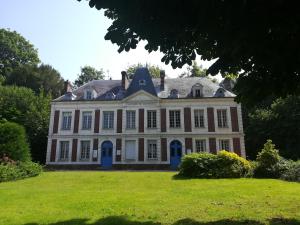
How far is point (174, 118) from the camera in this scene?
29.3 metres

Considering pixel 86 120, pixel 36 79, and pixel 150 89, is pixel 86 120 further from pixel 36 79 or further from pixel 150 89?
pixel 36 79

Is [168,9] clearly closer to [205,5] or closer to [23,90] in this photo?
[205,5]

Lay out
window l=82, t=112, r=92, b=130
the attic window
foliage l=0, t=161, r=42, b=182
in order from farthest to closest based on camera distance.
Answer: the attic window
window l=82, t=112, r=92, b=130
foliage l=0, t=161, r=42, b=182

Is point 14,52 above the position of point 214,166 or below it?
above

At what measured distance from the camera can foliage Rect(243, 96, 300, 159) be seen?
99.2 ft

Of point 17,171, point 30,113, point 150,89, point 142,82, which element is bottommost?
point 17,171

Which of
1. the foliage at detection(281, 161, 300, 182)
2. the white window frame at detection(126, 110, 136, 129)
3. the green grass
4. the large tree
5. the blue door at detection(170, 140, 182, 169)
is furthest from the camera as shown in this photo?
the white window frame at detection(126, 110, 136, 129)

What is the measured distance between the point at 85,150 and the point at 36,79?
795 inches

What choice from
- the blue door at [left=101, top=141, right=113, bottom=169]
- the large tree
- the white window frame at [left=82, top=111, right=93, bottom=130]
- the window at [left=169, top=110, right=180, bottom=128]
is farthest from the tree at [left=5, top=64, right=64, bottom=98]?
the large tree

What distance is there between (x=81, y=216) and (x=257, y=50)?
538 cm

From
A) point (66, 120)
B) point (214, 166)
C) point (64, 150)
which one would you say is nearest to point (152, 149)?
point (64, 150)

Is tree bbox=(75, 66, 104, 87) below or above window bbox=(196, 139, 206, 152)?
above

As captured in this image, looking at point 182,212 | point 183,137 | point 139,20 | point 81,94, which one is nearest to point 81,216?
point 182,212

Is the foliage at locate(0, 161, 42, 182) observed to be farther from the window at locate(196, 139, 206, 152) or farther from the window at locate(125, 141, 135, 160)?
the window at locate(196, 139, 206, 152)
